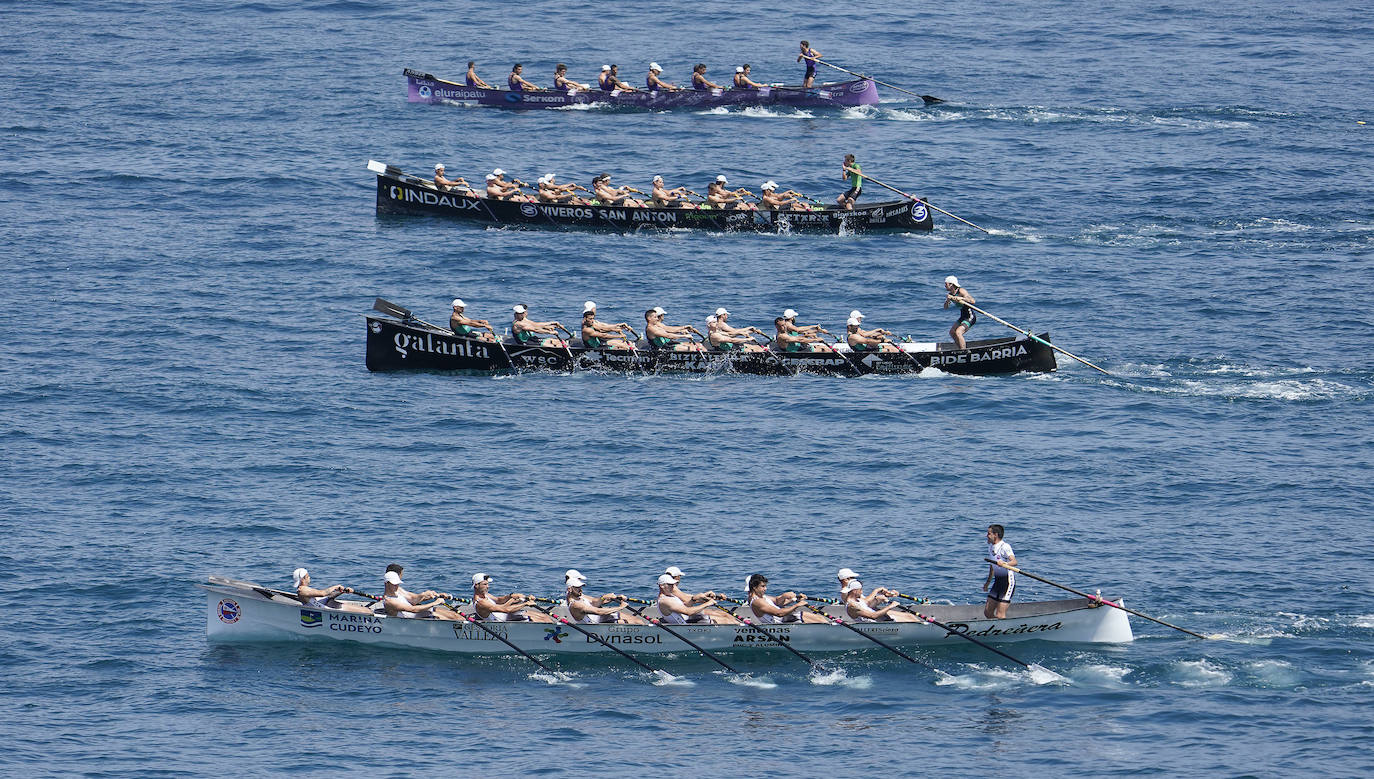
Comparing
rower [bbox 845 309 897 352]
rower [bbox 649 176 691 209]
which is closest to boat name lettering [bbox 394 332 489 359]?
rower [bbox 845 309 897 352]

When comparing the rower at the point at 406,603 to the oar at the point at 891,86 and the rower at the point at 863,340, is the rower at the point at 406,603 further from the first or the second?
the oar at the point at 891,86

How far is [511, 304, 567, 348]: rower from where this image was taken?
178ft

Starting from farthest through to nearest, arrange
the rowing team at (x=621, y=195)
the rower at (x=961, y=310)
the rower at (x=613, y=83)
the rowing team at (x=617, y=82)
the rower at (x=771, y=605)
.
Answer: the rower at (x=613, y=83), the rowing team at (x=617, y=82), the rowing team at (x=621, y=195), the rower at (x=961, y=310), the rower at (x=771, y=605)

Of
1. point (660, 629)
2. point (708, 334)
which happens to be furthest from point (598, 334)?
point (660, 629)

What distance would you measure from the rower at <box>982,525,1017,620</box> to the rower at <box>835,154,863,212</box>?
29950mm

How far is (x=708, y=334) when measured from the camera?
180 ft

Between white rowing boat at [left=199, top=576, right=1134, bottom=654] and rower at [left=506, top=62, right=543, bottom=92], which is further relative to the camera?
rower at [left=506, top=62, right=543, bottom=92]

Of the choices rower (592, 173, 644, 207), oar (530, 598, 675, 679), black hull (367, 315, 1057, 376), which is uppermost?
rower (592, 173, 644, 207)

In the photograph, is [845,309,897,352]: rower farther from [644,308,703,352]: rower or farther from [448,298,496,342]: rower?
[448,298,496,342]: rower

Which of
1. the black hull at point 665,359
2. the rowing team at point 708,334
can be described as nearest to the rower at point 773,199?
the rowing team at point 708,334

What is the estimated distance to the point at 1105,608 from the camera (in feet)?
128

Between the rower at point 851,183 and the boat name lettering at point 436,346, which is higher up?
the rower at point 851,183

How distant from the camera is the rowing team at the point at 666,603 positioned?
39.3 metres

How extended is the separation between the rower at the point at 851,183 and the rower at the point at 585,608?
102 feet
